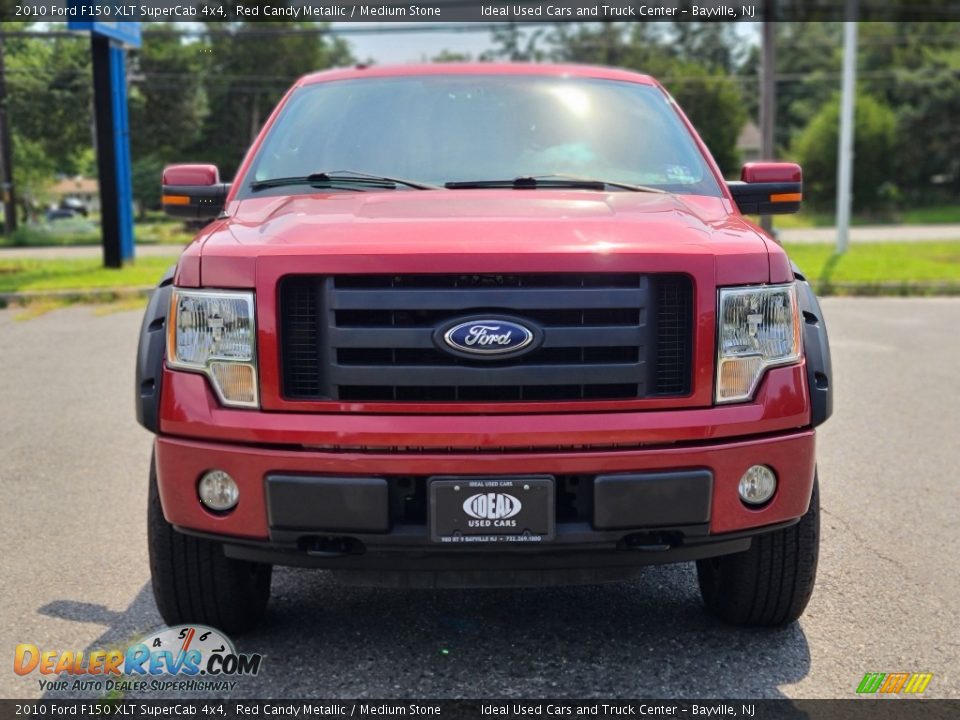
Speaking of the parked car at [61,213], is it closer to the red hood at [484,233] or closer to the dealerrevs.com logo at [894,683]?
the red hood at [484,233]

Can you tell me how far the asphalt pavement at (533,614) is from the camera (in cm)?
292

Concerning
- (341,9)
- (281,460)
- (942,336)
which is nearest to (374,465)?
(281,460)

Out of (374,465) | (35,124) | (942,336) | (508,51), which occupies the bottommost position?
(942,336)

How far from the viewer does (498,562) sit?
2717mm

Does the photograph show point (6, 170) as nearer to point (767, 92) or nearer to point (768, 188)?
point (767, 92)

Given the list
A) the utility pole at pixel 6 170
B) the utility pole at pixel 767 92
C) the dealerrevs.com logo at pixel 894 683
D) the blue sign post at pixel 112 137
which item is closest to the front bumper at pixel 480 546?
the dealerrevs.com logo at pixel 894 683

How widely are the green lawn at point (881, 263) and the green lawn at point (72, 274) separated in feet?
31.4

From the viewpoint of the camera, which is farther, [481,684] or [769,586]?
[769,586]

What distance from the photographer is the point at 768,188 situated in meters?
3.93

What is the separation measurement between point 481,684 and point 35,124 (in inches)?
1497

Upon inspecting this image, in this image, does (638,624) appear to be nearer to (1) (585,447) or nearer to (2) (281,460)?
(1) (585,447)

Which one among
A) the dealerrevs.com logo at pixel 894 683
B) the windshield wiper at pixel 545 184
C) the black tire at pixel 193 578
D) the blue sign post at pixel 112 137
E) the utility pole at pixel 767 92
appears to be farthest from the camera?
the utility pole at pixel 767 92

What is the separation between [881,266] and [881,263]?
63 cm

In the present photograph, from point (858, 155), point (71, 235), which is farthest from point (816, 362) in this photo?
point (858, 155)
